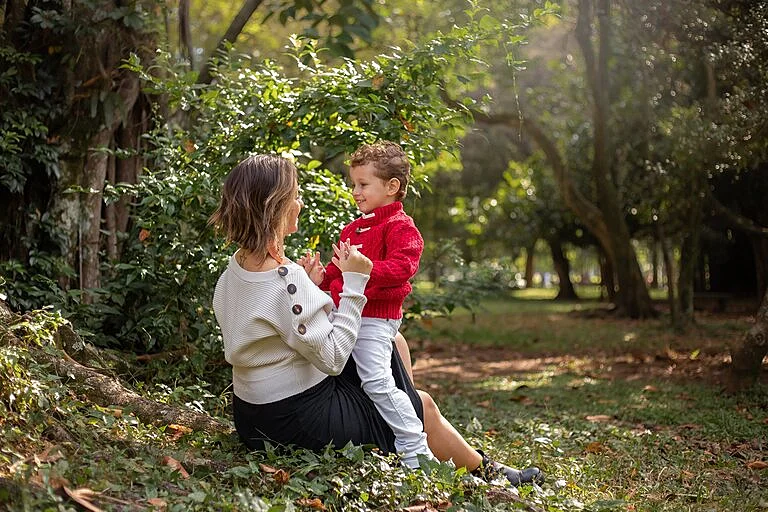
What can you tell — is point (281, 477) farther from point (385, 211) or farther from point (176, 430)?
point (385, 211)

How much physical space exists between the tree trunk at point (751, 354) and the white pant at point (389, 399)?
3.87 metres

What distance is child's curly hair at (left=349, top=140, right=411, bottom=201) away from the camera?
4041mm

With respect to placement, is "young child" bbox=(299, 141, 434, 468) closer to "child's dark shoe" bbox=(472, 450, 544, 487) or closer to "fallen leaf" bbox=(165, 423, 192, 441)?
"child's dark shoe" bbox=(472, 450, 544, 487)

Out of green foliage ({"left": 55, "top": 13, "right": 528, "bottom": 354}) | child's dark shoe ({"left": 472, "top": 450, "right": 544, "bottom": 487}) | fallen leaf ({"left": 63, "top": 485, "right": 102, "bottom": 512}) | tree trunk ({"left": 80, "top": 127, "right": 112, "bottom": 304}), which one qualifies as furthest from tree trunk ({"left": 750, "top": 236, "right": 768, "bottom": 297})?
fallen leaf ({"left": 63, "top": 485, "right": 102, "bottom": 512})

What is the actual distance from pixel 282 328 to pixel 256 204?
537 mm

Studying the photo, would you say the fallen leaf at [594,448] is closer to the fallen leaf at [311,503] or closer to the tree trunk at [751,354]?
the tree trunk at [751,354]

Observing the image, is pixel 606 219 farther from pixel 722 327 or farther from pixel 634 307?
pixel 722 327

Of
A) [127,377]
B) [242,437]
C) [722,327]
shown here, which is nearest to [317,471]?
[242,437]

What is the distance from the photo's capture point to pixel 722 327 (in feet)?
40.3

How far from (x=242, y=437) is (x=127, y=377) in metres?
1.65

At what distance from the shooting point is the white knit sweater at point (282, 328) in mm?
3496

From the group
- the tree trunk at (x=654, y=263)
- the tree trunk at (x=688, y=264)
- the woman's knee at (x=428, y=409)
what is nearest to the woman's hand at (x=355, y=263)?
the woman's knee at (x=428, y=409)

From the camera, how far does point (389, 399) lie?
3.73 metres

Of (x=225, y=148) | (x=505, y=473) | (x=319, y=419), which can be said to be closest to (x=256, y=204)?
(x=319, y=419)
